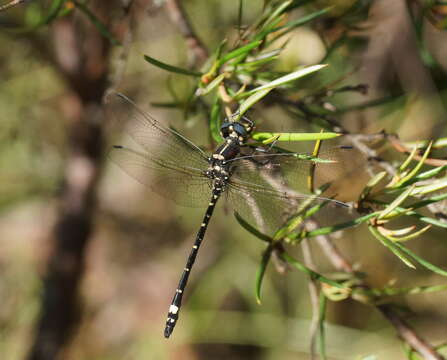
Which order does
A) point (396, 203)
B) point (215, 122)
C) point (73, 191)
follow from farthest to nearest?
point (73, 191)
point (215, 122)
point (396, 203)

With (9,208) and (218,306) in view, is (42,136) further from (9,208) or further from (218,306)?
(218,306)

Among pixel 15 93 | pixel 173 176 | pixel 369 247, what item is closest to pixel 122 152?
pixel 173 176

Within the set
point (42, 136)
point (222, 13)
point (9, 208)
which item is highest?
point (222, 13)

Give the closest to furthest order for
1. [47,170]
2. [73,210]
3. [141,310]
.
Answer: [73,210]
[47,170]
[141,310]

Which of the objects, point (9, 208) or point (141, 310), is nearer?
point (9, 208)

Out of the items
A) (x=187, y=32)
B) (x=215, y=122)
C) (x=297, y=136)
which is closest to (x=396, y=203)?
(x=297, y=136)

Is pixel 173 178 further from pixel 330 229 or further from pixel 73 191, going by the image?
pixel 330 229

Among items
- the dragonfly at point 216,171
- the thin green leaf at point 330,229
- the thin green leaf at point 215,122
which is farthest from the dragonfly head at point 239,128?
the thin green leaf at point 330,229
